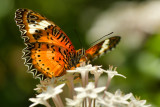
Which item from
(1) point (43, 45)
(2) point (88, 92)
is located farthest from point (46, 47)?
(2) point (88, 92)

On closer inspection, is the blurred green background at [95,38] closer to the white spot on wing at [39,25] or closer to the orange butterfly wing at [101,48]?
the orange butterfly wing at [101,48]

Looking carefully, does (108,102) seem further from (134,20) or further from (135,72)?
(134,20)

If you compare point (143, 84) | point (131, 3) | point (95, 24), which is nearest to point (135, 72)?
point (143, 84)

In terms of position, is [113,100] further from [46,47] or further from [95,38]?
[95,38]

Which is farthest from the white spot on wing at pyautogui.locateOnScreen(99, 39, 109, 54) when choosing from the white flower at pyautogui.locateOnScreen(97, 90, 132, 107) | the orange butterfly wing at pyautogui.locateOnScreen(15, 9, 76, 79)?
the white flower at pyautogui.locateOnScreen(97, 90, 132, 107)

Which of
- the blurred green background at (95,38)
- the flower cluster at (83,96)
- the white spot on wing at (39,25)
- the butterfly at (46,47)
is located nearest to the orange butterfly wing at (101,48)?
the butterfly at (46,47)

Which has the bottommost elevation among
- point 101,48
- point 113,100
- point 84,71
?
point 113,100
